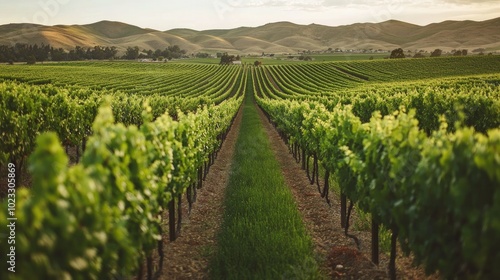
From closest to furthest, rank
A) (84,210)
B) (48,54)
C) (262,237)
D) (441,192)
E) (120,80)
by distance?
(84,210) → (441,192) → (262,237) → (120,80) → (48,54)

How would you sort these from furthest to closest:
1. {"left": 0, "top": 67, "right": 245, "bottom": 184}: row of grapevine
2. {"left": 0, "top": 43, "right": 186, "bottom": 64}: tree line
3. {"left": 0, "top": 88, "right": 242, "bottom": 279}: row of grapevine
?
{"left": 0, "top": 43, "right": 186, "bottom": 64}: tree line, {"left": 0, "top": 67, "right": 245, "bottom": 184}: row of grapevine, {"left": 0, "top": 88, "right": 242, "bottom": 279}: row of grapevine

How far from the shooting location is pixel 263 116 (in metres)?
44.6

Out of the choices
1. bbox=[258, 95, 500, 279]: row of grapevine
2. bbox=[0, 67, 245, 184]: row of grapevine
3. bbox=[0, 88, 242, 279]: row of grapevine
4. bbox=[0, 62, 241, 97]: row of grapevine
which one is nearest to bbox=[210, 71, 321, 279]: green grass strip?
bbox=[258, 95, 500, 279]: row of grapevine

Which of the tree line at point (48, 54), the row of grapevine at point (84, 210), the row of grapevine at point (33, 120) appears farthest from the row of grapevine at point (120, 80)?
the row of grapevine at point (84, 210)

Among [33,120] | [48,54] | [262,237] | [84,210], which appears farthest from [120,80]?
[48,54]

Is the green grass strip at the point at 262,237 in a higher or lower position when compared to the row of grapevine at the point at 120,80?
lower

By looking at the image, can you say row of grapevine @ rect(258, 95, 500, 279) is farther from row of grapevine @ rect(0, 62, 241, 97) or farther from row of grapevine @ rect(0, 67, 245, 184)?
row of grapevine @ rect(0, 62, 241, 97)

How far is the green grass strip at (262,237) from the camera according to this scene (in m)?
7.20

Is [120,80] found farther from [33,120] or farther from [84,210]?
[84,210]

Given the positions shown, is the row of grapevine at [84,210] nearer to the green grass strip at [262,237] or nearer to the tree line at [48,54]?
the green grass strip at [262,237]

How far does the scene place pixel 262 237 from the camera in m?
8.53

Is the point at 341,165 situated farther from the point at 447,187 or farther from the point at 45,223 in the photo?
the point at 45,223

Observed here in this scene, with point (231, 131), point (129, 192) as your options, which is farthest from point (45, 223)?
point (231, 131)

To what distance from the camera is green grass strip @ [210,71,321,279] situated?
7203 millimetres
